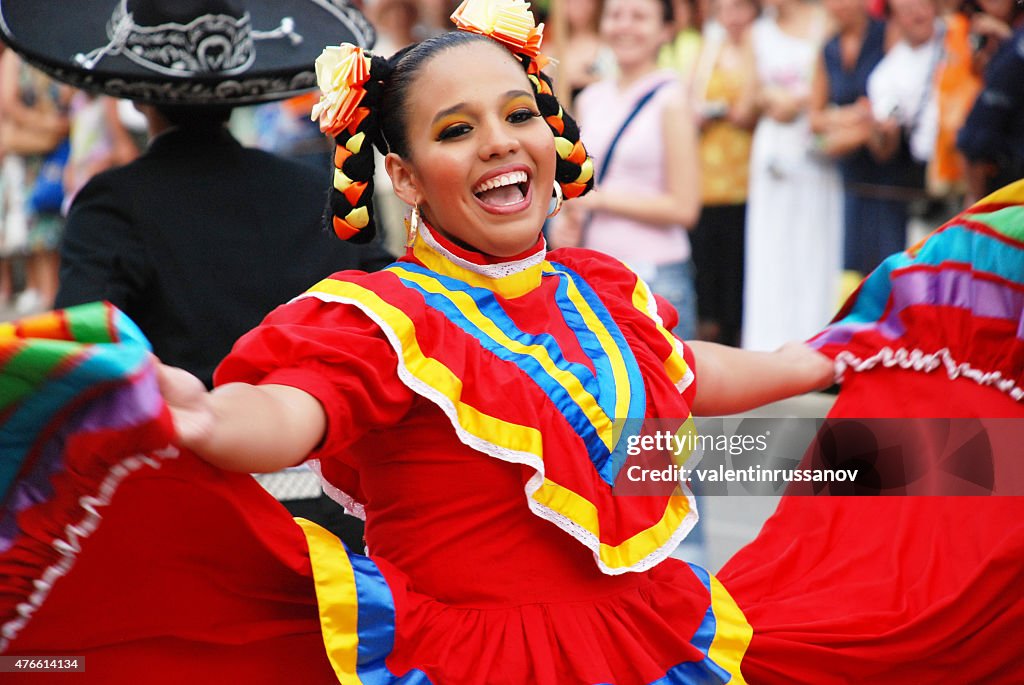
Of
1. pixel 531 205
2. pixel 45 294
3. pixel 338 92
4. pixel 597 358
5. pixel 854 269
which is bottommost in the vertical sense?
pixel 45 294

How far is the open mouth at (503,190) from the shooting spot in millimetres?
2547

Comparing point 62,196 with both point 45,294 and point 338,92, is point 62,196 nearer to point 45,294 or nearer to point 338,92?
point 45,294

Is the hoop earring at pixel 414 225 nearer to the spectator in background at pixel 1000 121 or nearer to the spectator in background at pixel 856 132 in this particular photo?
A: the spectator in background at pixel 1000 121

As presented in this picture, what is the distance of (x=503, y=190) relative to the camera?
258 cm

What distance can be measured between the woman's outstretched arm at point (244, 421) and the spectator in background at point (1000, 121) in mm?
4132

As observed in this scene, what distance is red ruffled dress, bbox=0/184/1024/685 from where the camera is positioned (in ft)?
6.91

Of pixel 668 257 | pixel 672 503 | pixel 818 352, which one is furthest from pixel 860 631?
pixel 668 257

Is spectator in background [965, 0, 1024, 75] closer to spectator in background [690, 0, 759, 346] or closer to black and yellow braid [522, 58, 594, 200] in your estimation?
spectator in background [690, 0, 759, 346]

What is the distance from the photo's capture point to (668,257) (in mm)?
5773

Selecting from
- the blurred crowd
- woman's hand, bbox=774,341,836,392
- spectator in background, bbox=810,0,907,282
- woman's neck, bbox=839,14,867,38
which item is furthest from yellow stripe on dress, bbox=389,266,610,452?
woman's neck, bbox=839,14,867,38

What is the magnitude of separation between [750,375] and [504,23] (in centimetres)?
88

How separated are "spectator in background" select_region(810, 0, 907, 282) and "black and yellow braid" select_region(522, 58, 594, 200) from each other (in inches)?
159

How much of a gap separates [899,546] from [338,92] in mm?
1428

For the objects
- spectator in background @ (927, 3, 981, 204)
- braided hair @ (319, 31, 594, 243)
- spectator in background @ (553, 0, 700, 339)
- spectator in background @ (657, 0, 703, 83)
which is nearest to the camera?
braided hair @ (319, 31, 594, 243)
